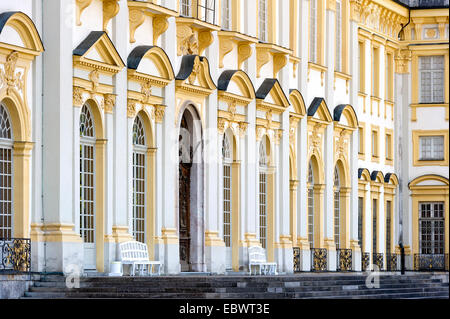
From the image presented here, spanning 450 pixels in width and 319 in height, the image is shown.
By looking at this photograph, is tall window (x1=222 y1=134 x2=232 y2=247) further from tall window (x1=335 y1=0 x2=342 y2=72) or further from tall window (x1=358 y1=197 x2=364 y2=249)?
tall window (x1=358 y1=197 x2=364 y2=249)

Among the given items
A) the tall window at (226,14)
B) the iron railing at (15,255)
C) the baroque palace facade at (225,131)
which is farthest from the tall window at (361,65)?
the iron railing at (15,255)

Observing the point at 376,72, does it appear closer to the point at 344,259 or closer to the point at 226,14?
the point at 344,259

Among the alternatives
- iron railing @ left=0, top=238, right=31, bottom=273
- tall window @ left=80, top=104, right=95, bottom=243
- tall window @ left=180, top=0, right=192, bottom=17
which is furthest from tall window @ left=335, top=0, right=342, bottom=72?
iron railing @ left=0, top=238, right=31, bottom=273

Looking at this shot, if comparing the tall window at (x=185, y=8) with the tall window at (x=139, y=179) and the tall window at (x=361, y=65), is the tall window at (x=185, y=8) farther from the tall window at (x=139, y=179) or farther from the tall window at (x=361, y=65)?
the tall window at (x=361, y=65)

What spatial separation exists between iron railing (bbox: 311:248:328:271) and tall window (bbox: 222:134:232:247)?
6619 mm

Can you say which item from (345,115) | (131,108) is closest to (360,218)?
(345,115)

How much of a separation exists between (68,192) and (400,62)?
28341mm

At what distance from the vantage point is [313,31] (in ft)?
151

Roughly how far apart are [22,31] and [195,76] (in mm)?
7894

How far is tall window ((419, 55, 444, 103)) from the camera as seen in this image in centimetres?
5719

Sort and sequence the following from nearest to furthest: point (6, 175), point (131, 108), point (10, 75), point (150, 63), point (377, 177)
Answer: point (10, 75), point (6, 175), point (131, 108), point (150, 63), point (377, 177)

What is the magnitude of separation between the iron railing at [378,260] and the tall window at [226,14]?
16021 mm

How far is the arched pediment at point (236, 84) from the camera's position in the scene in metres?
38.0

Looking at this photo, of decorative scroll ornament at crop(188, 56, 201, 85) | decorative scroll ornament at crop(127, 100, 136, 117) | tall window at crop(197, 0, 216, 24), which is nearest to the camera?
decorative scroll ornament at crop(127, 100, 136, 117)
